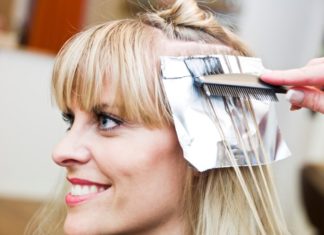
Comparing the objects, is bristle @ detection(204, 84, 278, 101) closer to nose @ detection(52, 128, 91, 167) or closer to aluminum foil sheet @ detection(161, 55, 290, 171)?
aluminum foil sheet @ detection(161, 55, 290, 171)

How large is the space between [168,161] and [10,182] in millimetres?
3460

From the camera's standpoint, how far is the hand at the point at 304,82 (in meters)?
1.17

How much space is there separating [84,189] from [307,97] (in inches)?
19.6

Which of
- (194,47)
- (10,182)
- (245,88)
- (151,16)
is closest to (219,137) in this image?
(245,88)

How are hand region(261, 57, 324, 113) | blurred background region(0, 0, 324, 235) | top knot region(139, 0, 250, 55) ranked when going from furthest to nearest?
blurred background region(0, 0, 324, 235), top knot region(139, 0, 250, 55), hand region(261, 57, 324, 113)

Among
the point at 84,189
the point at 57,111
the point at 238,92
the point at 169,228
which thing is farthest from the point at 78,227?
the point at 57,111

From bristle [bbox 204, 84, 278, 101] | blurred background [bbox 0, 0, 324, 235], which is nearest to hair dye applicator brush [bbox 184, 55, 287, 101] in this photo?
bristle [bbox 204, 84, 278, 101]

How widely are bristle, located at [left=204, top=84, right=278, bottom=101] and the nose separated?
286 mm

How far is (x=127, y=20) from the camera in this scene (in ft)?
4.61

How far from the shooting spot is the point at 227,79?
1220mm

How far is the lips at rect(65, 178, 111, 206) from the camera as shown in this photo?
1298mm

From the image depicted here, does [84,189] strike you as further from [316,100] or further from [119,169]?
[316,100]

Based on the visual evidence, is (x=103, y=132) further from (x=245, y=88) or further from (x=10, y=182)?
(x=10, y=182)

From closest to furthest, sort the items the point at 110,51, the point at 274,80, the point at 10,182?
the point at 274,80 < the point at 110,51 < the point at 10,182
